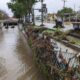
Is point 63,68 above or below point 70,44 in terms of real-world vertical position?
above

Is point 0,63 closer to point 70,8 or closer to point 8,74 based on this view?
point 8,74

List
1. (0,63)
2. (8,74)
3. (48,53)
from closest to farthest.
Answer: (48,53), (8,74), (0,63)

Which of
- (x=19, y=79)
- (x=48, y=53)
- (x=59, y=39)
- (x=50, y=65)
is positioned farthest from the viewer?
(x=59, y=39)

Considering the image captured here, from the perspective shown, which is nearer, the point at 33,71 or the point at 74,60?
the point at 74,60

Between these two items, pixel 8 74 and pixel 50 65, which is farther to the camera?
pixel 8 74

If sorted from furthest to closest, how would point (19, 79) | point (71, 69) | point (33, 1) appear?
point (33, 1)
point (19, 79)
point (71, 69)

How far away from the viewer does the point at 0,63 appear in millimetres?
13711

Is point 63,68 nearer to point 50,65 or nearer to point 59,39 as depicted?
point 50,65

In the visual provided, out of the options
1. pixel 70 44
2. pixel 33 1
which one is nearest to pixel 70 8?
pixel 33 1

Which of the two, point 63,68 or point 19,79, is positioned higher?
point 63,68

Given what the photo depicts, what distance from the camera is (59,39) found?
71.7 ft

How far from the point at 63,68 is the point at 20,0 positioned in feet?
111

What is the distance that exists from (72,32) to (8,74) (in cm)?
1604

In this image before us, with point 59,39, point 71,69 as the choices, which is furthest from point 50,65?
point 59,39
